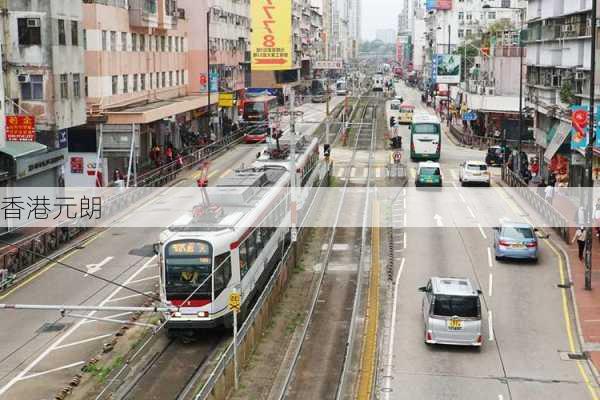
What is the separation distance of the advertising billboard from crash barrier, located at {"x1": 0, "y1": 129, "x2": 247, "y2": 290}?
4659 centimetres

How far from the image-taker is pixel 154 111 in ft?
190

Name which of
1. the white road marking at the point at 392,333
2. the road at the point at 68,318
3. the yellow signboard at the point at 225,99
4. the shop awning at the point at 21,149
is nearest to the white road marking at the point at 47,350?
the road at the point at 68,318

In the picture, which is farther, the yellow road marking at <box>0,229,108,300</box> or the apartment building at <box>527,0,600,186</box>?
the apartment building at <box>527,0,600,186</box>

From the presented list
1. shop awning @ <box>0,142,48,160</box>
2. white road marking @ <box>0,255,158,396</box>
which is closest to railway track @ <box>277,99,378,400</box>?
white road marking @ <box>0,255,158,396</box>

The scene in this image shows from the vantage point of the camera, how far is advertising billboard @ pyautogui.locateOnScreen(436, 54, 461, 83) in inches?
4070

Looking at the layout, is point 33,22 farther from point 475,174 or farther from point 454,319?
point 475,174

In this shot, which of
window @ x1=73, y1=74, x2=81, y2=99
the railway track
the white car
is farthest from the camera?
the white car

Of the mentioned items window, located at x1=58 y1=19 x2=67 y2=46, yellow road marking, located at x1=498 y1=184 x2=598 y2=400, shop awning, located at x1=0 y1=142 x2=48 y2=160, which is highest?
window, located at x1=58 y1=19 x2=67 y2=46

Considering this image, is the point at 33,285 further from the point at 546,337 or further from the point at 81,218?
the point at 546,337

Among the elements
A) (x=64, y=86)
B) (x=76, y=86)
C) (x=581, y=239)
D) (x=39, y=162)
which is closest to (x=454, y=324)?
(x=581, y=239)

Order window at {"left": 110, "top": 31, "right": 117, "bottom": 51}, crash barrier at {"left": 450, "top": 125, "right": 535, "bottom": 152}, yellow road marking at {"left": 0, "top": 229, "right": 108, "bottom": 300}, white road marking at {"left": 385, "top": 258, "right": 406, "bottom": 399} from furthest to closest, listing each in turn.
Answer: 1. crash barrier at {"left": 450, "top": 125, "right": 535, "bottom": 152}
2. window at {"left": 110, "top": 31, "right": 117, "bottom": 51}
3. yellow road marking at {"left": 0, "top": 229, "right": 108, "bottom": 300}
4. white road marking at {"left": 385, "top": 258, "right": 406, "bottom": 399}

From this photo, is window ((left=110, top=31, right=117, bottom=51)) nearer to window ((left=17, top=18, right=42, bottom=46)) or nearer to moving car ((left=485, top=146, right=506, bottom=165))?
window ((left=17, top=18, right=42, bottom=46))

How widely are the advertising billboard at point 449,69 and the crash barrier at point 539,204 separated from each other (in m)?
44.9

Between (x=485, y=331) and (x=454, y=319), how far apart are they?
2.84 metres
